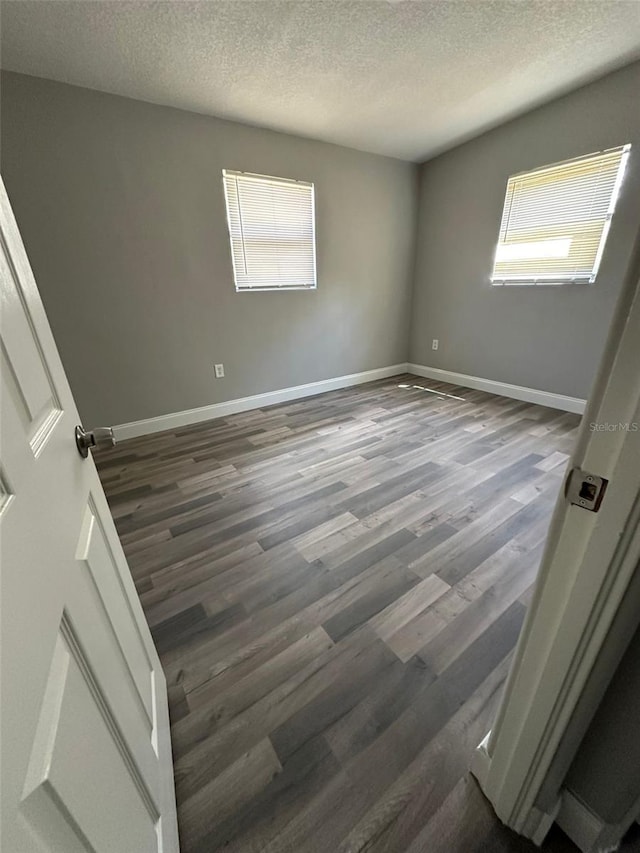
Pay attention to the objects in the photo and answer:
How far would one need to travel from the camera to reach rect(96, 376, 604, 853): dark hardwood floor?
2.81 ft

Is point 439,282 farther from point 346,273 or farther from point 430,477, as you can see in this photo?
point 430,477

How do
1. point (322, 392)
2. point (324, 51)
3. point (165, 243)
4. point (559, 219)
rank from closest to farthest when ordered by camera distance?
point (324, 51) → point (165, 243) → point (559, 219) → point (322, 392)

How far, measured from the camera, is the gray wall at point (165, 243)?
87.0 inches

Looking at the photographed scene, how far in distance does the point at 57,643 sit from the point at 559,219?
4.03 m

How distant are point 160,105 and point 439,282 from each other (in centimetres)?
307

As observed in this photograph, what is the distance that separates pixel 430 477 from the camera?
222 centimetres

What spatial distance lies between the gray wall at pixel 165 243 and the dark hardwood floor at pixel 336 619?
819 millimetres

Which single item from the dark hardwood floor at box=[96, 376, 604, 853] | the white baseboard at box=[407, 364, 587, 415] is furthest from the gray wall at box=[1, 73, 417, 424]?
the white baseboard at box=[407, 364, 587, 415]

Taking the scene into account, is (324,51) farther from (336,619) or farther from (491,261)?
(336,619)

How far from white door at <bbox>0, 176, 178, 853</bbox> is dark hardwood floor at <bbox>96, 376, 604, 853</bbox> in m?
0.28

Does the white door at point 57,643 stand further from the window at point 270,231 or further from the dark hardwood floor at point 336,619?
the window at point 270,231

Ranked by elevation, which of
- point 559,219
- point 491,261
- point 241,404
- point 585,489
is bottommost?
point 241,404

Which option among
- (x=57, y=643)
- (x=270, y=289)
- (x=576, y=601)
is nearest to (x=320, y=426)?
(x=270, y=289)

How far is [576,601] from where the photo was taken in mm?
541
